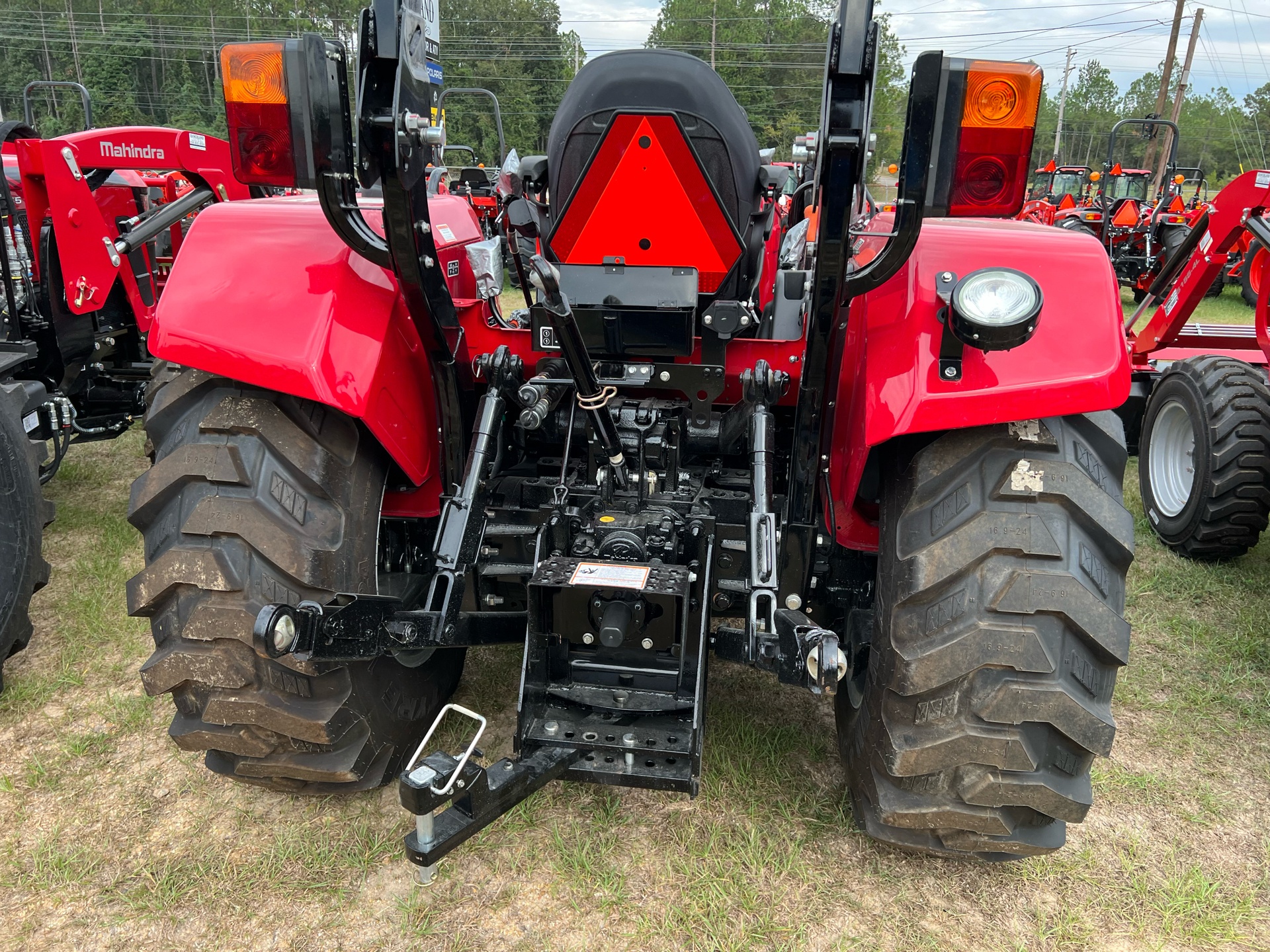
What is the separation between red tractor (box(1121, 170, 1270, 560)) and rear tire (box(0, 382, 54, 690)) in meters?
4.97

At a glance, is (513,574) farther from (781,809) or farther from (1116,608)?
(1116,608)

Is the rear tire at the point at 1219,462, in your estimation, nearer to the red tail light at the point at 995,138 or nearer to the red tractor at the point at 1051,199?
the red tail light at the point at 995,138

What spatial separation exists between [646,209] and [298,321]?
902 millimetres

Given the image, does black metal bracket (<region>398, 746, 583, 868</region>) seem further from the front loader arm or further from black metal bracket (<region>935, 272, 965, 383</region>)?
the front loader arm

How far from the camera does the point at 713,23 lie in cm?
277

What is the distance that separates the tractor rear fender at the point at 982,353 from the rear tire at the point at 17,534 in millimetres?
2769

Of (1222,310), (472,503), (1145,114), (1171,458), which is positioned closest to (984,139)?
(472,503)

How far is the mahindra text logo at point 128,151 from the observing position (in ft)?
15.3

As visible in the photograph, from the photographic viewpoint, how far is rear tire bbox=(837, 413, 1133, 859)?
1.88 metres

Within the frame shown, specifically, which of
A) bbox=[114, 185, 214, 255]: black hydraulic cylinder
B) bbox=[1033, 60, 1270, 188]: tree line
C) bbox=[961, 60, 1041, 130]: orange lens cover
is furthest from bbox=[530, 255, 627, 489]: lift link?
bbox=[1033, 60, 1270, 188]: tree line

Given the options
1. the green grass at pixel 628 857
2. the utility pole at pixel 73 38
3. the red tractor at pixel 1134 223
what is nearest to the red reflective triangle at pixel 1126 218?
the red tractor at pixel 1134 223

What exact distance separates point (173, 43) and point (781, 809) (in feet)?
156

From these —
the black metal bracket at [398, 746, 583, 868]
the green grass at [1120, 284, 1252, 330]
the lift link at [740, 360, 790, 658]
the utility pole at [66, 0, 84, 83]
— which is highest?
the utility pole at [66, 0, 84, 83]

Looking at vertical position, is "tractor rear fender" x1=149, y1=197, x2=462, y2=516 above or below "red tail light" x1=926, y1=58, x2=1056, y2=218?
below
